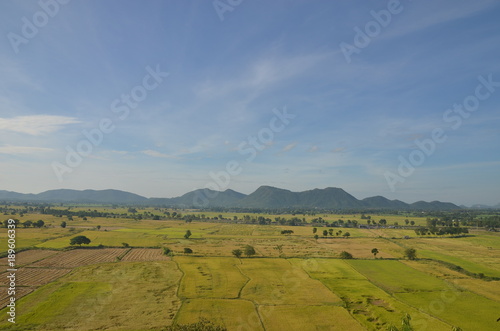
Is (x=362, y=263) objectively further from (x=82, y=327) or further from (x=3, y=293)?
(x=3, y=293)

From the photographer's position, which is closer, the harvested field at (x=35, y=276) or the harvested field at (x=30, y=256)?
the harvested field at (x=35, y=276)

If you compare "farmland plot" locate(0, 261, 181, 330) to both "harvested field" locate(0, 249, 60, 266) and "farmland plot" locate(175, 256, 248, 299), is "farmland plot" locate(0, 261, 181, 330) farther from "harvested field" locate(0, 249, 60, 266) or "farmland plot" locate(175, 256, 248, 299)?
"harvested field" locate(0, 249, 60, 266)

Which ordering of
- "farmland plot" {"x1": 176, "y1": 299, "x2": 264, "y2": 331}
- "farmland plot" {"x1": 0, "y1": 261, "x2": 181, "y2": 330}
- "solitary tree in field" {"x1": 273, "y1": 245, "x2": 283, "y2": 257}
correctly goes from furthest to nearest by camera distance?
1. "solitary tree in field" {"x1": 273, "y1": 245, "x2": 283, "y2": 257}
2. "farmland plot" {"x1": 176, "y1": 299, "x2": 264, "y2": 331}
3. "farmland plot" {"x1": 0, "y1": 261, "x2": 181, "y2": 330}

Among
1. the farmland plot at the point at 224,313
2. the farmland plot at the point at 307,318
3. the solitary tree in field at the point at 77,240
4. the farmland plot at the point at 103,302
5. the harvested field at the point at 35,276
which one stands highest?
the solitary tree in field at the point at 77,240

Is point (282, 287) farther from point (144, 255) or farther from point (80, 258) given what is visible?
point (80, 258)

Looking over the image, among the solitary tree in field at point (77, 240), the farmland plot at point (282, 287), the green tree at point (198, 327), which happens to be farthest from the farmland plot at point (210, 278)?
the solitary tree in field at point (77, 240)

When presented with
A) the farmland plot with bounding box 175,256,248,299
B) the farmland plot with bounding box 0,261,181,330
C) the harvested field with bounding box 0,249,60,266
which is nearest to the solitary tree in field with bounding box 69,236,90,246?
the harvested field with bounding box 0,249,60,266

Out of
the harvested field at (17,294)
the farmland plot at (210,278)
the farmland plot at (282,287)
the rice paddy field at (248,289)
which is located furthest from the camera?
the farmland plot at (210,278)

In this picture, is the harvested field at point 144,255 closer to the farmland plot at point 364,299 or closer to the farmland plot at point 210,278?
the farmland plot at point 210,278

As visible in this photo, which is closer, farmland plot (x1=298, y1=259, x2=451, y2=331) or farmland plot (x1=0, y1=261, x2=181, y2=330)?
farmland plot (x1=0, y1=261, x2=181, y2=330)

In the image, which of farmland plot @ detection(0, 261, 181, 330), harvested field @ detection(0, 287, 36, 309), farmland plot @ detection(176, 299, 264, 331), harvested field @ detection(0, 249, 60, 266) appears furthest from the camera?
harvested field @ detection(0, 249, 60, 266)
